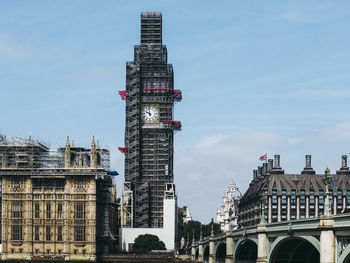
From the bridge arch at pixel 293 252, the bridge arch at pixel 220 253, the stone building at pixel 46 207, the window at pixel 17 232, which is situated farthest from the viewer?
the window at pixel 17 232

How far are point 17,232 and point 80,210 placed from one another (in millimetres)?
17549

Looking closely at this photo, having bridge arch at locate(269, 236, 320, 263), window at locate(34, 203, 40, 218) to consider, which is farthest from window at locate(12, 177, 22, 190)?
bridge arch at locate(269, 236, 320, 263)

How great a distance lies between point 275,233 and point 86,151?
11742cm

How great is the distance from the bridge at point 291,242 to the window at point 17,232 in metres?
63.4

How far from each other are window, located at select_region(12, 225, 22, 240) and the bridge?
63406 millimetres

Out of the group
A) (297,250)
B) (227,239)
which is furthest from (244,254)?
(297,250)

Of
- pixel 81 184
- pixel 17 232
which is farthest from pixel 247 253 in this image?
pixel 17 232

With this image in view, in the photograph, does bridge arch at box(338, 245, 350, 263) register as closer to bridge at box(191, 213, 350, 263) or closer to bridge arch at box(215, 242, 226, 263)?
bridge at box(191, 213, 350, 263)

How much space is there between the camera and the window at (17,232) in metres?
188

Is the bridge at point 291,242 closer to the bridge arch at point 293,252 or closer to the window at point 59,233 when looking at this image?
the bridge arch at point 293,252

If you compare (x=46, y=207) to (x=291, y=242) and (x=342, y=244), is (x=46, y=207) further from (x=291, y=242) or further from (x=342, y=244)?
(x=342, y=244)

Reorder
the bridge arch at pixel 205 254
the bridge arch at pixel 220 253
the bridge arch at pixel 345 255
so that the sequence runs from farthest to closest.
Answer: the bridge arch at pixel 205 254 → the bridge arch at pixel 220 253 → the bridge arch at pixel 345 255

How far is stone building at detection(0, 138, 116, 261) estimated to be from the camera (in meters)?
187

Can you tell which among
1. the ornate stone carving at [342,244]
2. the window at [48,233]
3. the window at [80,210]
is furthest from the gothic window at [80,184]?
the ornate stone carving at [342,244]
